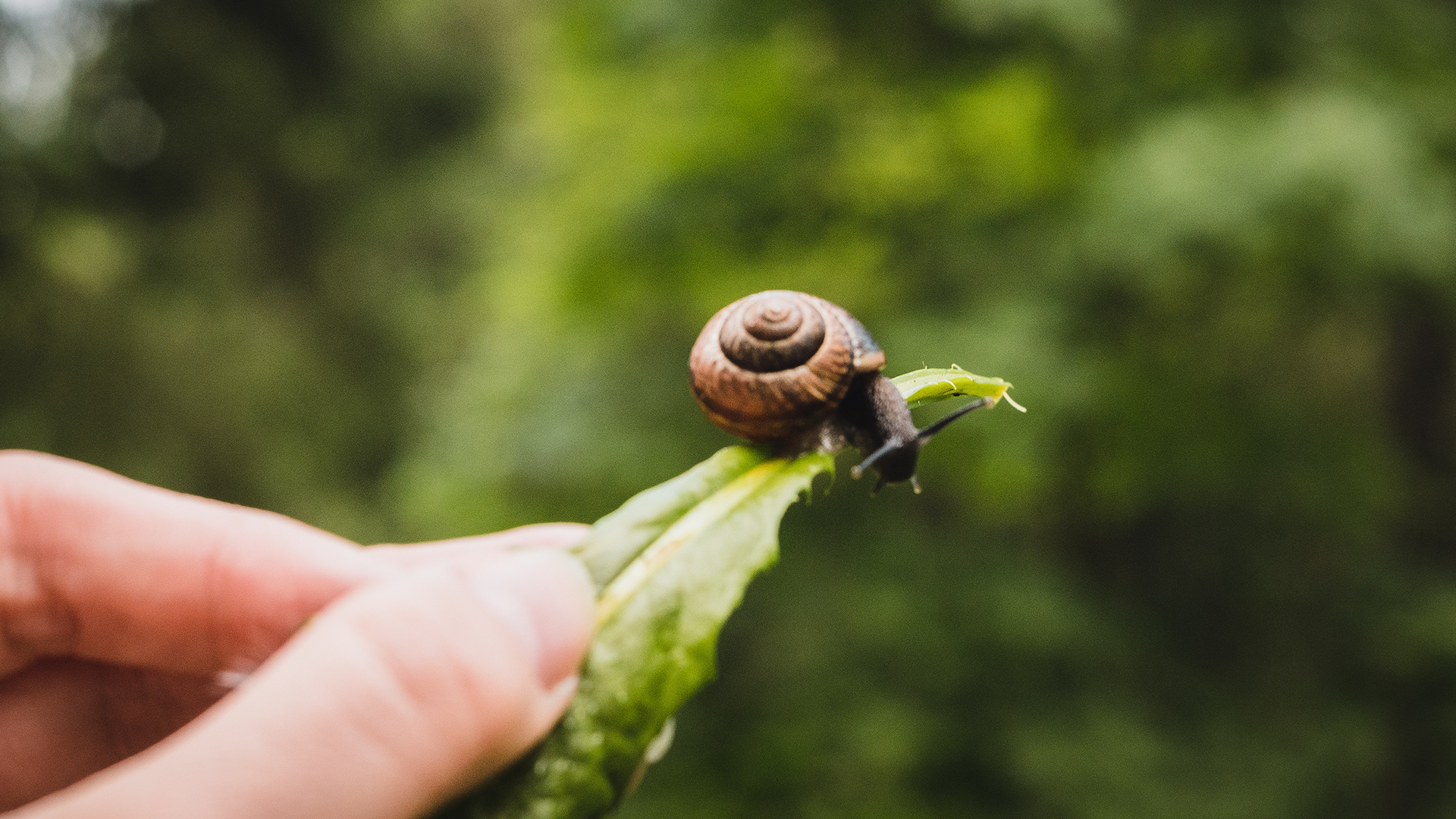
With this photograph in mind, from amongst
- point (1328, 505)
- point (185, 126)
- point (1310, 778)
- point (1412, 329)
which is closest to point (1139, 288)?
point (1328, 505)

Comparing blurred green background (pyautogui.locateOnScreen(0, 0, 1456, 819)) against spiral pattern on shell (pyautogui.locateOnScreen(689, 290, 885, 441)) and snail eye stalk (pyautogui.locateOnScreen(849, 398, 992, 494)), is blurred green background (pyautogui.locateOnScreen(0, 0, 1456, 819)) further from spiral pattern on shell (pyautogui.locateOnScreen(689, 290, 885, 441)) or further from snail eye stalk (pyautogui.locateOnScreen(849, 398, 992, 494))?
spiral pattern on shell (pyautogui.locateOnScreen(689, 290, 885, 441))

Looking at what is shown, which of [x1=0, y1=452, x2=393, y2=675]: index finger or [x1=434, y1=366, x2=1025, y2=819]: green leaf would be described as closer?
[x1=434, y1=366, x2=1025, y2=819]: green leaf

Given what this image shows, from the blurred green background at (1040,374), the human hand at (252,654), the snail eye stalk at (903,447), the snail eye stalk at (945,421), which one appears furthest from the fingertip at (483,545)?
the blurred green background at (1040,374)

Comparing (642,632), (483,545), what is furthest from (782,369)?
(483,545)

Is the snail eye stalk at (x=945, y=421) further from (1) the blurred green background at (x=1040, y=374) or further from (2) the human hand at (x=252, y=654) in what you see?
(1) the blurred green background at (x=1040, y=374)

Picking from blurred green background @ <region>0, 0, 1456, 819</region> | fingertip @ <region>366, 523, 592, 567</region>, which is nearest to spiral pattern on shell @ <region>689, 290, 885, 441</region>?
fingertip @ <region>366, 523, 592, 567</region>

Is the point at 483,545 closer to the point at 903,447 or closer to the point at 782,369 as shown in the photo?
the point at 782,369

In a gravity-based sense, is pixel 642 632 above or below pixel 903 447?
below
